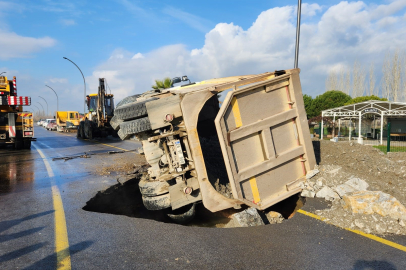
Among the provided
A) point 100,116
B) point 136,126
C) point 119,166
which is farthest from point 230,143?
point 100,116

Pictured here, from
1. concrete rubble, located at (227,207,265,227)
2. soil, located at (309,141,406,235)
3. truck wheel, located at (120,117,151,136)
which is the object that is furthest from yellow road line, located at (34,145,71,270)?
soil, located at (309,141,406,235)

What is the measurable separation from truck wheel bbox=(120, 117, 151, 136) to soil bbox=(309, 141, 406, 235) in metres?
2.87

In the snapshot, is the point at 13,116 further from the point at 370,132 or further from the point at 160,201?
the point at 370,132

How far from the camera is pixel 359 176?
5.50 m

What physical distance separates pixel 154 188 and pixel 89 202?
150 cm

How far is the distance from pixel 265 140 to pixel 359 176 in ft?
6.66

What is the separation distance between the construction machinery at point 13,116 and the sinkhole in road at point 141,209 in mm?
10107

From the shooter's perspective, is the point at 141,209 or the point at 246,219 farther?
the point at 141,209

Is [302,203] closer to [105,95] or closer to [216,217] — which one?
[216,217]

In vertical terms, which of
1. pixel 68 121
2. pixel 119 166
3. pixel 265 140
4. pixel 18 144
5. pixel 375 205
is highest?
pixel 68 121

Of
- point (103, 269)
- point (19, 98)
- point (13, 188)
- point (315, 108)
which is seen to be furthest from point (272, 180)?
point (315, 108)

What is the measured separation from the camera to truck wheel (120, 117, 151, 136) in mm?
4762

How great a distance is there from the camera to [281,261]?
10.4 ft

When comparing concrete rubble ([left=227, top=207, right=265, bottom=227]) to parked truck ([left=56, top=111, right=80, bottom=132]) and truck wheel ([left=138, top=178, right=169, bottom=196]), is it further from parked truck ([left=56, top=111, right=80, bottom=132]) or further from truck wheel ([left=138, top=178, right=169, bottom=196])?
parked truck ([left=56, top=111, right=80, bottom=132])
